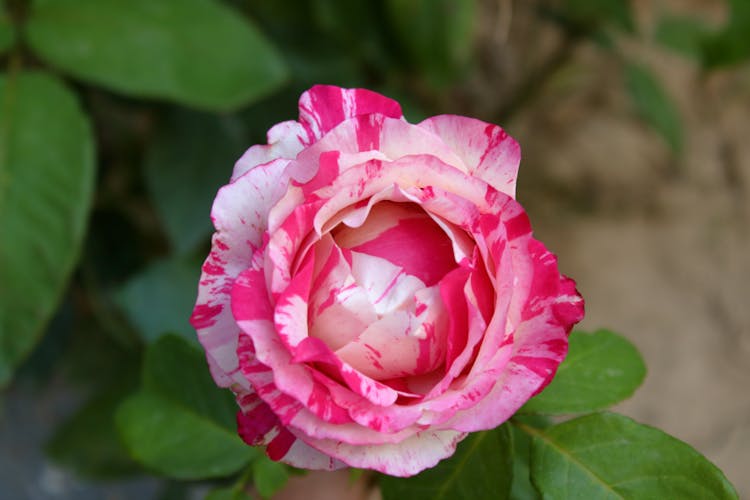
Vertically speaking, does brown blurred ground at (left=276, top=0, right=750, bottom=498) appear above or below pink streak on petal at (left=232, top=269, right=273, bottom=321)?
below

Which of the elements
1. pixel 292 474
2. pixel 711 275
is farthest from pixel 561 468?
pixel 711 275

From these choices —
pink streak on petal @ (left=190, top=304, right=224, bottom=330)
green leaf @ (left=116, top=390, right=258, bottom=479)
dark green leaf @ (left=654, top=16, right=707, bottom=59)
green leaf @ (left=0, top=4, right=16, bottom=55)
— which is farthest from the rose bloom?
dark green leaf @ (left=654, top=16, right=707, bottom=59)

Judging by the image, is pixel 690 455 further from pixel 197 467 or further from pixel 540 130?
pixel 540 130

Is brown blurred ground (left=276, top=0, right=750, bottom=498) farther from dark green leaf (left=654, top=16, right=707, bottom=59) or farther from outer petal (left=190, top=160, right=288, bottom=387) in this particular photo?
outer petal (left=190, top=160, right=288, bottom=387)

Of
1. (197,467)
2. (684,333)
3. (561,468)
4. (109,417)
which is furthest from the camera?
(684,333)

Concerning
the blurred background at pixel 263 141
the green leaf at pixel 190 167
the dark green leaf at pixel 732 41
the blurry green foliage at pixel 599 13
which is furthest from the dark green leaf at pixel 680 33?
the green leaf at pixel 190 167

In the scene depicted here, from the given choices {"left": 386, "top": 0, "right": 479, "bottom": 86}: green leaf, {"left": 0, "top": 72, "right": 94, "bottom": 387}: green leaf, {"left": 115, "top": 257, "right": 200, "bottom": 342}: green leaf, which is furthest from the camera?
{"left": 386, "top": 0, "right": 479, "bottom": 86}: green leaf
